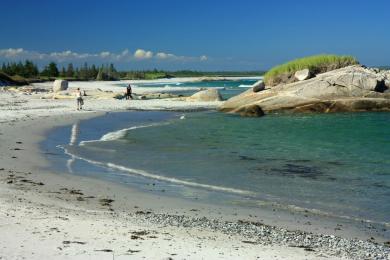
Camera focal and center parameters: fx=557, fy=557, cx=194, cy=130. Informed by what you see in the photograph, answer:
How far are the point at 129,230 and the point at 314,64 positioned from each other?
113 feet

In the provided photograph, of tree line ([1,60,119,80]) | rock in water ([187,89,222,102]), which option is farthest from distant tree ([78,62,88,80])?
rock in water ([187,89,222,102])

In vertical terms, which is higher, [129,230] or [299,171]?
[129,230]

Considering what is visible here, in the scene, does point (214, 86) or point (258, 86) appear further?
point (214, 86)

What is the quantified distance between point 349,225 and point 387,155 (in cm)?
1047

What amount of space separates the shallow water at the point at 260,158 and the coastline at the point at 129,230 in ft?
5.64

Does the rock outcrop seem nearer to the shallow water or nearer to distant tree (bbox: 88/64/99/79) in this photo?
the shallow water

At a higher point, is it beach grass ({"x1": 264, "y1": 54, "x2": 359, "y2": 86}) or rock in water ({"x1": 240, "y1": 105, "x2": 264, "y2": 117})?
beach grass ({"x1": 264, "y1": 54, "x2": 359, "y2": 86})

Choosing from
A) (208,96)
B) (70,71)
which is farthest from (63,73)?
(208,96)

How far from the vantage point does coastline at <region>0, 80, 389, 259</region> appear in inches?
313

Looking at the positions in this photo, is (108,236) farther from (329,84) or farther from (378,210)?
(329,84)

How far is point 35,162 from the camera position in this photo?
1748 centimetres

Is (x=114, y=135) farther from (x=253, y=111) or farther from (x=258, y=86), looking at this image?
(x=258, y=86)

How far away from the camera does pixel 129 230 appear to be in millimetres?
9195

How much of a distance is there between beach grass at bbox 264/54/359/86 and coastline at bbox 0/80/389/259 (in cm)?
2955
